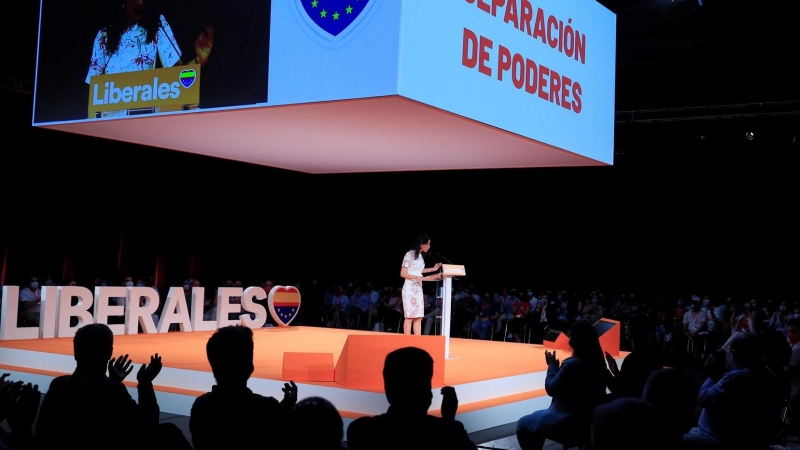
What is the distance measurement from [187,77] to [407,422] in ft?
14.8

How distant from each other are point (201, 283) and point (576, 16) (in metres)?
12.5

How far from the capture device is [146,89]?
6.36m

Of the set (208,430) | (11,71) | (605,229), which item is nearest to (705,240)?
(605,229)

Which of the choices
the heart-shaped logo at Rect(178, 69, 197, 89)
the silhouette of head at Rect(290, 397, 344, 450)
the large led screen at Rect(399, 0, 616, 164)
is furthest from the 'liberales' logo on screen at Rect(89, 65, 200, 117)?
the silhouette of head at Rect(290, 397, 344, 450)

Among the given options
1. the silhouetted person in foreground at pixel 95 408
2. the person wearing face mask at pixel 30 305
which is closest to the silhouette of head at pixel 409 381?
the silhouetted person in foreground at pixel 95 408

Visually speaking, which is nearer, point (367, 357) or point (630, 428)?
point (630, 428)

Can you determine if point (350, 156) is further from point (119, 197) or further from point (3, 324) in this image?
point (119, 197)

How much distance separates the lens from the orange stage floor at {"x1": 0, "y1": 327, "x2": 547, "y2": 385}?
6512 millimetres

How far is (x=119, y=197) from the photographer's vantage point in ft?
51.4

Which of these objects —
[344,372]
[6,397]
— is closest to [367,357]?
[344,372]

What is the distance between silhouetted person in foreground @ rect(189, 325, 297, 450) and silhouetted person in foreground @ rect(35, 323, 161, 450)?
10.6 inches

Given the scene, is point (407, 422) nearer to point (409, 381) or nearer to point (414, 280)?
point (409, 381)

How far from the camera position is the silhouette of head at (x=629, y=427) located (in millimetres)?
1899

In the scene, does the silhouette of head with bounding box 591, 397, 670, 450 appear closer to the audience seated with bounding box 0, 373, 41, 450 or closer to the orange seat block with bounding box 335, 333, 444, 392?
the audience seated with bounding box 0, 373, 41, 450
